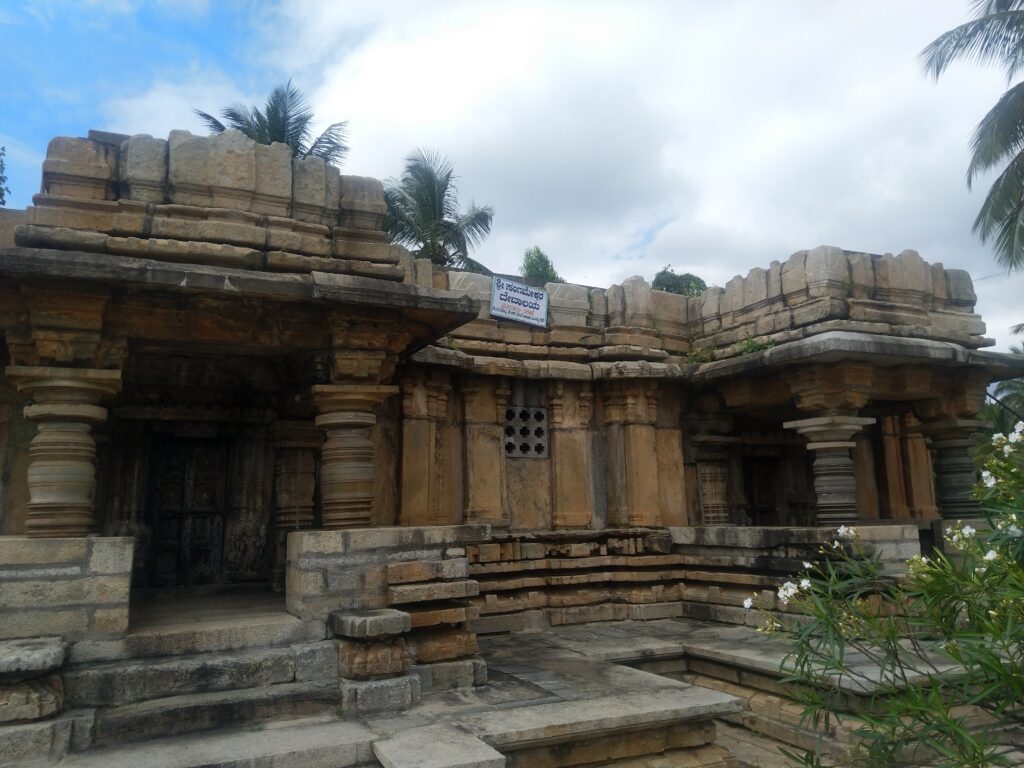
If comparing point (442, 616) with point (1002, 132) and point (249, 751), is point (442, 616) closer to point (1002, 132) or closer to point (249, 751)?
point (249, 751)

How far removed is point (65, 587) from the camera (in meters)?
4.59

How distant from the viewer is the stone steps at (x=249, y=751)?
396 centimetres

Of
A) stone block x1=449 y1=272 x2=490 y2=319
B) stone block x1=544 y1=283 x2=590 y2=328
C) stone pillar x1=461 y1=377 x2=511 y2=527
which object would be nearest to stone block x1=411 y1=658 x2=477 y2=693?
stone pillar x1=461 y1=377 x2=511 y2=527

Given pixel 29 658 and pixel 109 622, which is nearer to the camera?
pixel 29 658

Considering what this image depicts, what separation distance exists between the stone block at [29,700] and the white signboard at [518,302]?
6108mm

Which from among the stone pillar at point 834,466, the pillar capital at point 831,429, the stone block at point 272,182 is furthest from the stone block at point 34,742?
the pillar capital at point 831,429

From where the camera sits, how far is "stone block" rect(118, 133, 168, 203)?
554 cm

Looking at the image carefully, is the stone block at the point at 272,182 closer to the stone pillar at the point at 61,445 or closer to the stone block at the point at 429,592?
the stone pillar at the point at 61,445

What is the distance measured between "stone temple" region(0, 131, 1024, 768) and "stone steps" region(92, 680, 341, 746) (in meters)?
0.02

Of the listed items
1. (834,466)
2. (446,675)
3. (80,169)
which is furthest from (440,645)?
(834,466)

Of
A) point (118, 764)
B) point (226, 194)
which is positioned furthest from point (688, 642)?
point (226, 194)

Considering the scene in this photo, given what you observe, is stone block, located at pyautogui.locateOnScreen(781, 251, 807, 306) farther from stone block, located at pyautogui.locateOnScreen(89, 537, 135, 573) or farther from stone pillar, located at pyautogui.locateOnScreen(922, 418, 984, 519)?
stone block, located at pyautogui.locateOnScreen(89, 537, 135, 573)

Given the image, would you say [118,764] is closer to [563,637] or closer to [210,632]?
[210,632]

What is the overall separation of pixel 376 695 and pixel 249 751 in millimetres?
980
